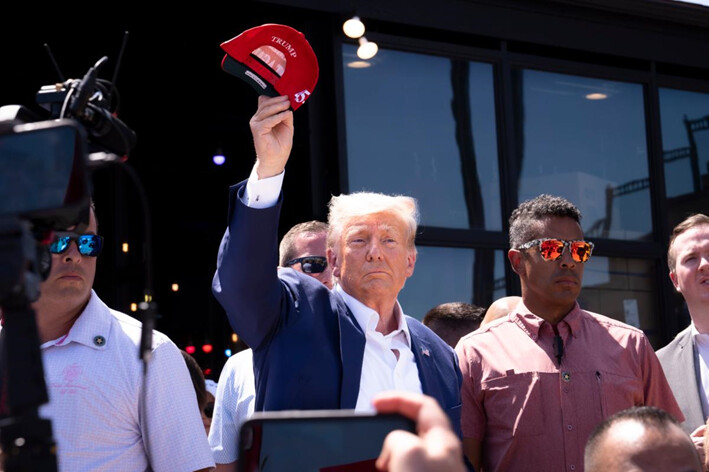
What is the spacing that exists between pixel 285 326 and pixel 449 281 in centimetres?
466

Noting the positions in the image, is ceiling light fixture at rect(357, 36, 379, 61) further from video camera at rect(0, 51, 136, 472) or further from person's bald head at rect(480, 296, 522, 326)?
video camera at rect(0, 51, 136, 472)

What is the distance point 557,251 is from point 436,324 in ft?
4.79

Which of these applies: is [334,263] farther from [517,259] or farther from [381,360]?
[517,259]

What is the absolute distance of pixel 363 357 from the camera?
10.6ft

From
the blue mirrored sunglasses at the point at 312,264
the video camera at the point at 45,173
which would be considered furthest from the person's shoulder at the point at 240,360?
the video camera at the point at 45,173

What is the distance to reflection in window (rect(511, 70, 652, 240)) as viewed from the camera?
8.30m

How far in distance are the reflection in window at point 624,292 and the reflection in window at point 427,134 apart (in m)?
1.01

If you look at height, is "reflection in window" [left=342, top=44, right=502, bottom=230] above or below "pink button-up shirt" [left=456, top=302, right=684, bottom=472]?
above

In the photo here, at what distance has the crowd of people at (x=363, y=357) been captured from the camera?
9.62 feet

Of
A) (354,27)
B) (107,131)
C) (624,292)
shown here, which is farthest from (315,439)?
(624,292)

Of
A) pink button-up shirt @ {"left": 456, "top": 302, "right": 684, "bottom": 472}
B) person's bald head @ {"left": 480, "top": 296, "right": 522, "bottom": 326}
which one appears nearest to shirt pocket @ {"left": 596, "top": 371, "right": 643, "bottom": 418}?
pink button-up shirt @ {"left": 456, "top": 302, "right": 684, "bottom": 472}

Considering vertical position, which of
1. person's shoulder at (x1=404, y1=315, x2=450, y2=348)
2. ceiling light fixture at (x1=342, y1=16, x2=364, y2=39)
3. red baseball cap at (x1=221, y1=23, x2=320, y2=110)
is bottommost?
person's shoulder at (x1=404, y1=315, x2=450, y2=348)

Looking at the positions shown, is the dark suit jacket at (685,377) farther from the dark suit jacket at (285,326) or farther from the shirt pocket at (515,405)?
the dark suit jacket at (285,326)

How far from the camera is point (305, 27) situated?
7.59 metres
